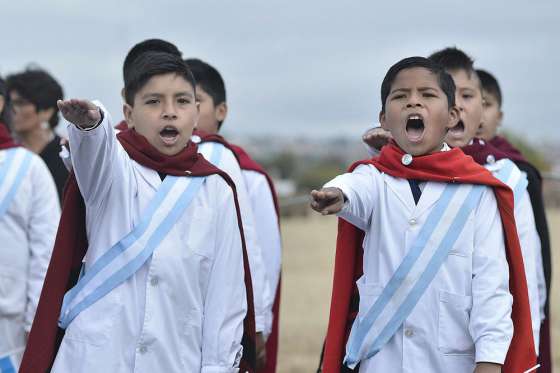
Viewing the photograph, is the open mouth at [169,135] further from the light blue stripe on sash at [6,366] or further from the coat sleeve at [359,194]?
the light blue stripe on sash at [6,366]

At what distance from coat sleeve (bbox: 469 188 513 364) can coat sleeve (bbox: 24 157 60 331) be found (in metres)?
2.60

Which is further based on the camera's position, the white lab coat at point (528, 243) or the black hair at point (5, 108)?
the black hair at point (5, 108)

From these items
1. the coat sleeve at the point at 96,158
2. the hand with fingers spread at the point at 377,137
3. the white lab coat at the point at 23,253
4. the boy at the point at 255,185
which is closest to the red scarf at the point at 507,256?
the hand with fingers spread at the point at 377,137

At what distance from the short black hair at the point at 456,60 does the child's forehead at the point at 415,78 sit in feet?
4.55

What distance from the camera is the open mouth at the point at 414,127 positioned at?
425 centimetres

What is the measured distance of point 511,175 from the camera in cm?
554

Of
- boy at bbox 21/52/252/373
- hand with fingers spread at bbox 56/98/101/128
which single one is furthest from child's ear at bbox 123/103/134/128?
hand with fingers spread at bbox 56/98/101/128

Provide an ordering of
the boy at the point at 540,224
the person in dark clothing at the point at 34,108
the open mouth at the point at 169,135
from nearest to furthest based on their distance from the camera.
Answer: the open mouth at the point at 169,135 < the boy at the point at 540,224 < the person in dark clothing at the point at 34,108

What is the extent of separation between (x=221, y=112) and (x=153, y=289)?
95.6 inches

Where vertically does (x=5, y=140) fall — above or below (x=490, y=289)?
above

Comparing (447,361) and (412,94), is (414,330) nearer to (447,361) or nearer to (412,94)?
(447,361)

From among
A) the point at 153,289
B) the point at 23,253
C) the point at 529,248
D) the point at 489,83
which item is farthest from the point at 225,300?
the point at 489,83

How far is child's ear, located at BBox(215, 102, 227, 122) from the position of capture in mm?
6578

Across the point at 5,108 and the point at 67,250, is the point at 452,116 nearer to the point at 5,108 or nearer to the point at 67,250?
the point at 67,250
